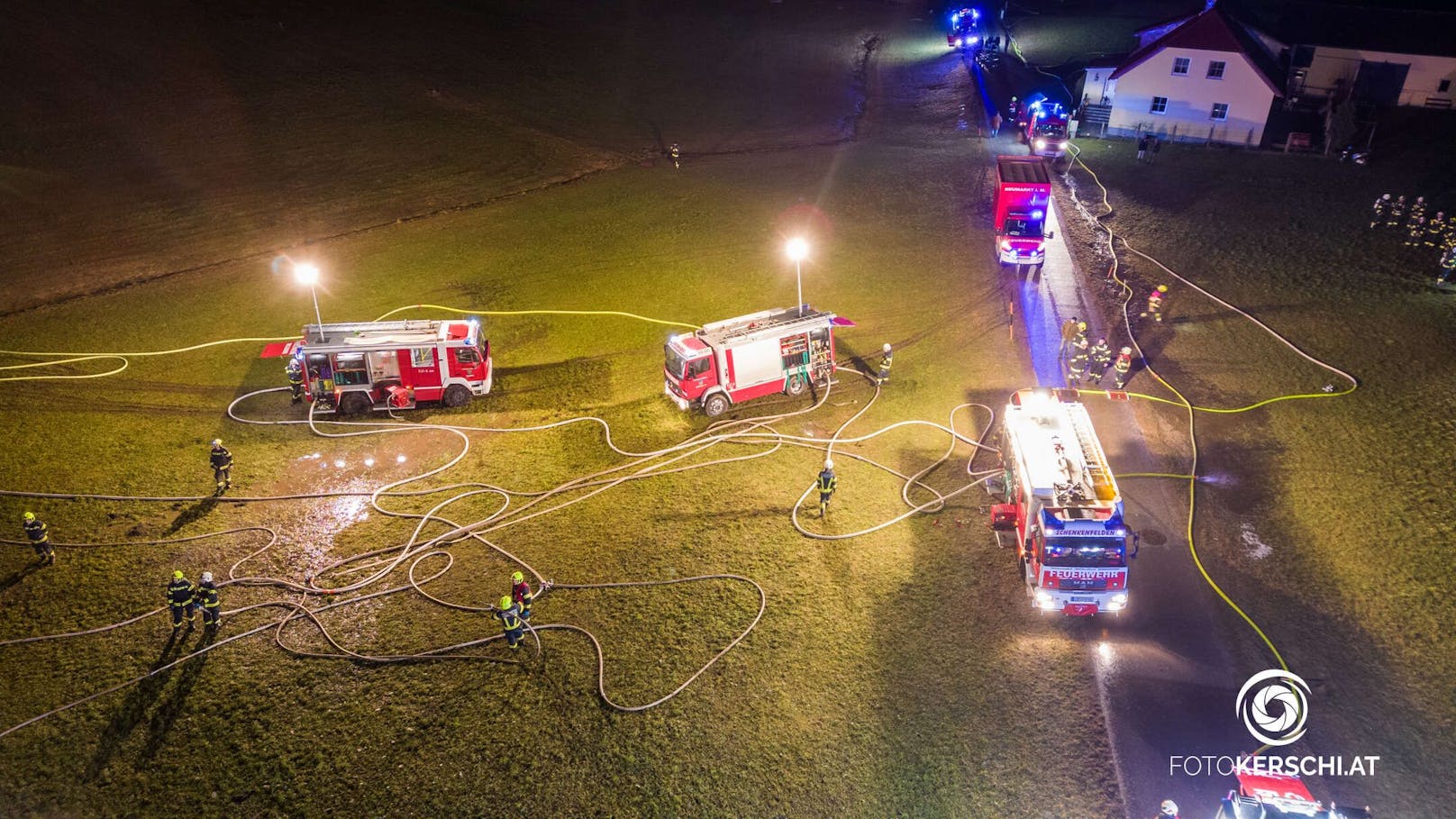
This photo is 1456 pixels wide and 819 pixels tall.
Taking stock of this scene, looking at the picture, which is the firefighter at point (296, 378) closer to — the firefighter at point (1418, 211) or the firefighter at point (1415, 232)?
the firefighter at point (1415, 232)

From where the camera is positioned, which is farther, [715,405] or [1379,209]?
[1379,209]

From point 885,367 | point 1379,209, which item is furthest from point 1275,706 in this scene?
point 1379,209

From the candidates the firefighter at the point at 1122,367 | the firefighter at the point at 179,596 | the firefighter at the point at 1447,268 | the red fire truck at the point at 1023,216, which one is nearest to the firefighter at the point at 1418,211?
the firefighter at the point at 1447,268

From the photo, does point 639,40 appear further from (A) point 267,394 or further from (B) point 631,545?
(B) point 631,545

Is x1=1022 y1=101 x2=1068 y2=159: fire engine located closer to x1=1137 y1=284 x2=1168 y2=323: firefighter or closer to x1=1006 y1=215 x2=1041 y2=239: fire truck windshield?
x1=1006 y1=215 x2=1041 y2=239: fire truck windshield

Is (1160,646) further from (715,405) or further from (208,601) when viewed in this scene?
(208,601)

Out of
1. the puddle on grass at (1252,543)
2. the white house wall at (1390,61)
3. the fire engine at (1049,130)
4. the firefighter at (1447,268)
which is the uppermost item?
the white house wall at (1390,61)
